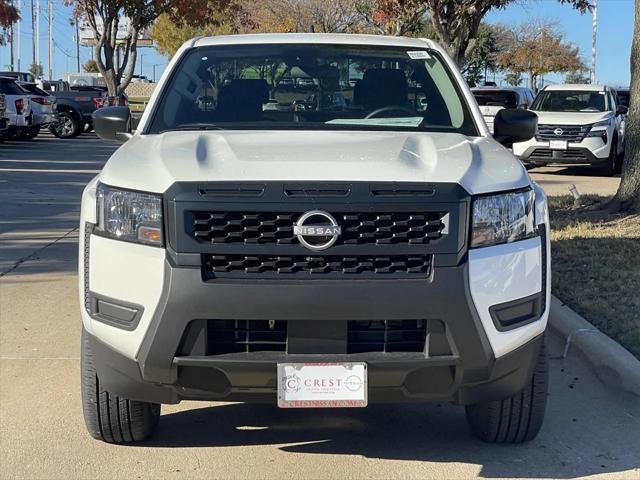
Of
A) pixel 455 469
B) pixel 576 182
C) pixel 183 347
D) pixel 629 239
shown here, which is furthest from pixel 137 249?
pixel 576 182

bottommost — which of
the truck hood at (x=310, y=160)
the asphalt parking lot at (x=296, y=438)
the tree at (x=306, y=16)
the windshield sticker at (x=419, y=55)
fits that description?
the asphalt parking lot at (x=296, y=438)

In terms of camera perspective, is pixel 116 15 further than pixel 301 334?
Yes

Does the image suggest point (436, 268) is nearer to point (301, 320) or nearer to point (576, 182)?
point (301, 320)

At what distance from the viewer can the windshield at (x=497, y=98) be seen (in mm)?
20422

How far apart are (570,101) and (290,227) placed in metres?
15.7

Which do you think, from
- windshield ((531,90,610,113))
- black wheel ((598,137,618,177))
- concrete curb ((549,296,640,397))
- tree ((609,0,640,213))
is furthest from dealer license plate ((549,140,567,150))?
concrete curb ((549,296,640,397))

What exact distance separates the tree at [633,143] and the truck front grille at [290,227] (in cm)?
690

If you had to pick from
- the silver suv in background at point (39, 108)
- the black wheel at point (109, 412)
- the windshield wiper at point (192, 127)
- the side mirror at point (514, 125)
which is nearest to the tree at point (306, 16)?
the silver suv in background at point (39, 108)

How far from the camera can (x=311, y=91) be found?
5.32 meters

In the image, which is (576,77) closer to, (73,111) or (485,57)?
(485,57)

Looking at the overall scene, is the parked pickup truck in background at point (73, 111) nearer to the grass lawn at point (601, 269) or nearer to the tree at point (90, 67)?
the grass lawn at point (601, 269)

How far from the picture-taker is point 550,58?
2205 inches

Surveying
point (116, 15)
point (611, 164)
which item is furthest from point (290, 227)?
point (116, 15)

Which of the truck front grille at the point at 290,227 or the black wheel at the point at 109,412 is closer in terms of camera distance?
the truck front grille at the point at 290,227
